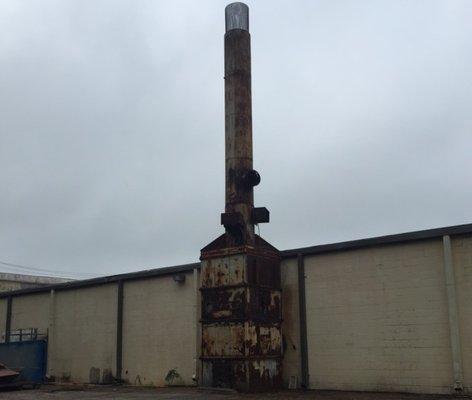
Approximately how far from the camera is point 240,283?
17.6m

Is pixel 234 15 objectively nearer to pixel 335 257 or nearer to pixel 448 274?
pixel 335 257

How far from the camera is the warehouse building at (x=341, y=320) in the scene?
603 inches

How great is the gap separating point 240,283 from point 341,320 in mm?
2955

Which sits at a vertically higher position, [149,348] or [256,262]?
[256,262]

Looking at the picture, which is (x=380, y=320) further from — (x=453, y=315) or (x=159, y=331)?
(x=159, y=331)

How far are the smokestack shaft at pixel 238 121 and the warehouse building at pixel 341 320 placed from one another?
2.08 meters

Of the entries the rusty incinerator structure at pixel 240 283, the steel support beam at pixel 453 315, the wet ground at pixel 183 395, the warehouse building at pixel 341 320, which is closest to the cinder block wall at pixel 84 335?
the warehouse building at pixel 341 320

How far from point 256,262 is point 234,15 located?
26.5 feet

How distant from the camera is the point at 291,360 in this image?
18016mm

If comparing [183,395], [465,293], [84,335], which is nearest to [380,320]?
[465,293]

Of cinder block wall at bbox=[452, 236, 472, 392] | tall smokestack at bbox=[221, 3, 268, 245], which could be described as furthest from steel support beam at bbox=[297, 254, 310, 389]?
cinder block wall at bbox=[452, 236, 472, 392]

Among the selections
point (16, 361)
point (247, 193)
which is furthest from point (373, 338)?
point (16, 361)

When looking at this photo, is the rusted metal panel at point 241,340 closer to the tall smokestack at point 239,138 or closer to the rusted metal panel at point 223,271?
the rusted metal panel at point 223,271

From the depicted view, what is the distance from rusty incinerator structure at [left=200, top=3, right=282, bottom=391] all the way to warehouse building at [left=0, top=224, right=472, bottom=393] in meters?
0.76
